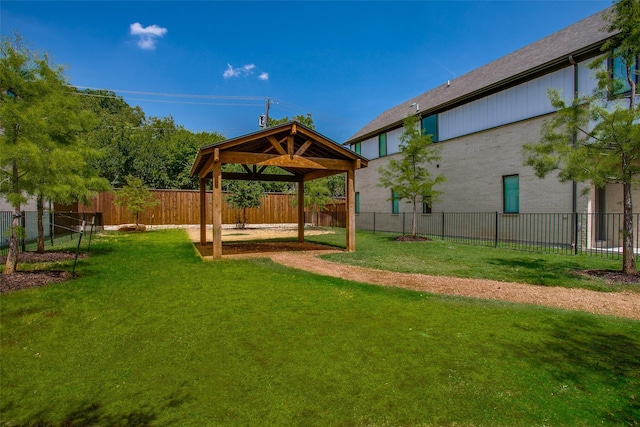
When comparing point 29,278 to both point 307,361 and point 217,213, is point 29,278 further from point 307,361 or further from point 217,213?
point 307,361

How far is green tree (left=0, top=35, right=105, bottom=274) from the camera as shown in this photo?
6.58 meters

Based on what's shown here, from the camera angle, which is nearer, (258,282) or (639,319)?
(639,319)

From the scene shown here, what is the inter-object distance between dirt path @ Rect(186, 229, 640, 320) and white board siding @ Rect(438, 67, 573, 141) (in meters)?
8.06

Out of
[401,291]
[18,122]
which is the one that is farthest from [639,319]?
[18,122]

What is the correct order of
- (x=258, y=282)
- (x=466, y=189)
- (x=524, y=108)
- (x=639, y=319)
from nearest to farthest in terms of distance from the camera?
1. (x=639, y=319)
2. (x=258, y=282)
3. (x=524, y=108)
4. (x=466, y=189)

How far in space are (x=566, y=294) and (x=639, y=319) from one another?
141 cm

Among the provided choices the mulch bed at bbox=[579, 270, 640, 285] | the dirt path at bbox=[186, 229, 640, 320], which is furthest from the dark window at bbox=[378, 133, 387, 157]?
the mulch bed at bbox=[579, 270, 640, 285]

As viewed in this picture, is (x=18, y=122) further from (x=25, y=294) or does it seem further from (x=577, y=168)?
(x=577, y=168)

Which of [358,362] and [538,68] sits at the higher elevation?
[538,68]

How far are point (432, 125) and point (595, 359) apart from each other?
55.6ft

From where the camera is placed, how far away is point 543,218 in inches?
525

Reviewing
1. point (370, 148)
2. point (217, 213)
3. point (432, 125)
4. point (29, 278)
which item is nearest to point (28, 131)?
point (29, 278)

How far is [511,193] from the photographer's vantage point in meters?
14.7

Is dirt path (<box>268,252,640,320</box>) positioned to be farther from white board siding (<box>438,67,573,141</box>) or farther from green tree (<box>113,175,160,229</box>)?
green tree (<box>113,175,160,229</box>)
